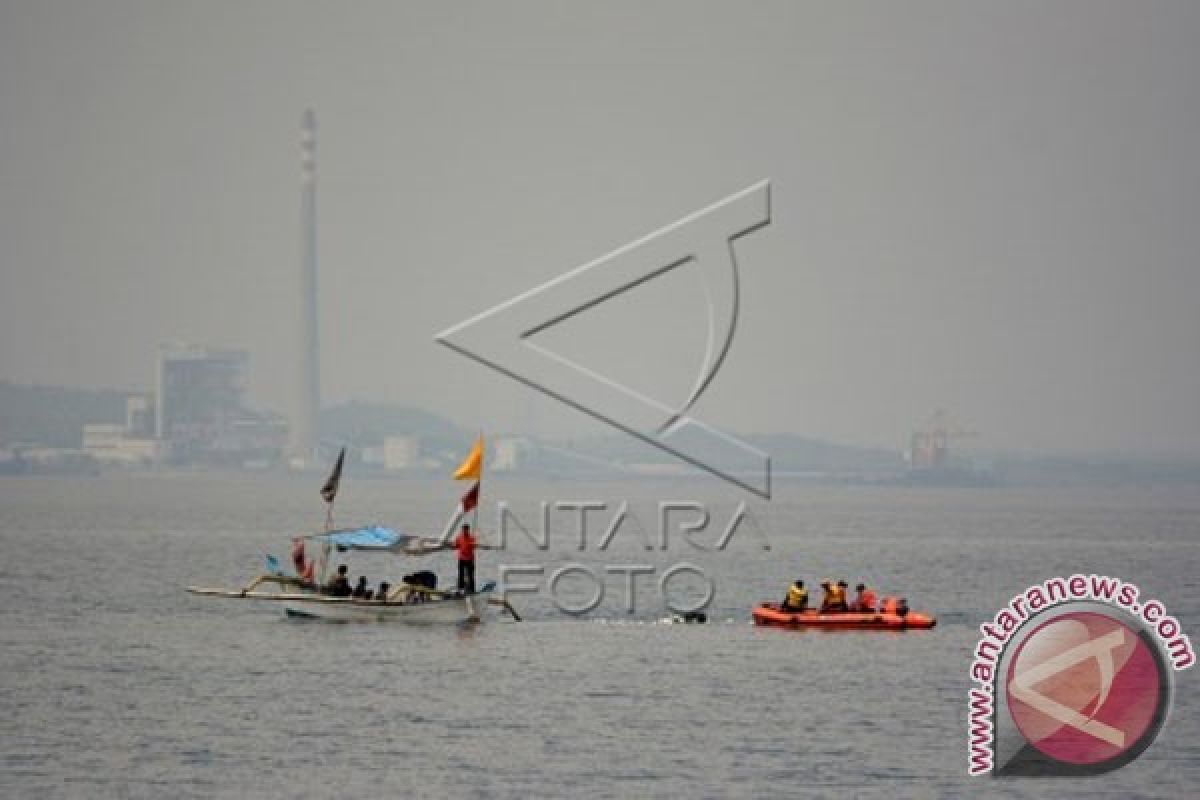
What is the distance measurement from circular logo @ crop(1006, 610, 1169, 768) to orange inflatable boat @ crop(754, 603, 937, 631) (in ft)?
43.7

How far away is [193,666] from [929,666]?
24.6 metres

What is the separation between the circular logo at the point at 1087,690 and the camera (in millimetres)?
55688

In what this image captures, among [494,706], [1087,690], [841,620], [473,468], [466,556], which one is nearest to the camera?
[494,706]

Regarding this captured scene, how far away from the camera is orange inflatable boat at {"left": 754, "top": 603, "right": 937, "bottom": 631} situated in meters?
81.8

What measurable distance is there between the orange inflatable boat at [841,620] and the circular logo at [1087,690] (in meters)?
13.3

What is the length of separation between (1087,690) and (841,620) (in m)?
17.3

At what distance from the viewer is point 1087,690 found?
65.6m

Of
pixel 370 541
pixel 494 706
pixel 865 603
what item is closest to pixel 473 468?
pixel 370 541

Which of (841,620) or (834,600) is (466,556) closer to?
(834,600)

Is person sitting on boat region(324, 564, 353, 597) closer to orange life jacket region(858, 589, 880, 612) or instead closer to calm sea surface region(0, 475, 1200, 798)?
calm sea surface region(0, 475, 1200, 798)

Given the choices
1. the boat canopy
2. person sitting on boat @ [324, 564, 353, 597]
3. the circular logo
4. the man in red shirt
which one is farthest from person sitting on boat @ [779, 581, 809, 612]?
person sitting on boat @ [324, 564, 353, 597]

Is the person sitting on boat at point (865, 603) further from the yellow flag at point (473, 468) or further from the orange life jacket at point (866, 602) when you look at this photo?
the yellow flag at point (473, 468)

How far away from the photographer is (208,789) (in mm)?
50219

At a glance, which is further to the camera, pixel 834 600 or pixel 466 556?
pixel 834 600
